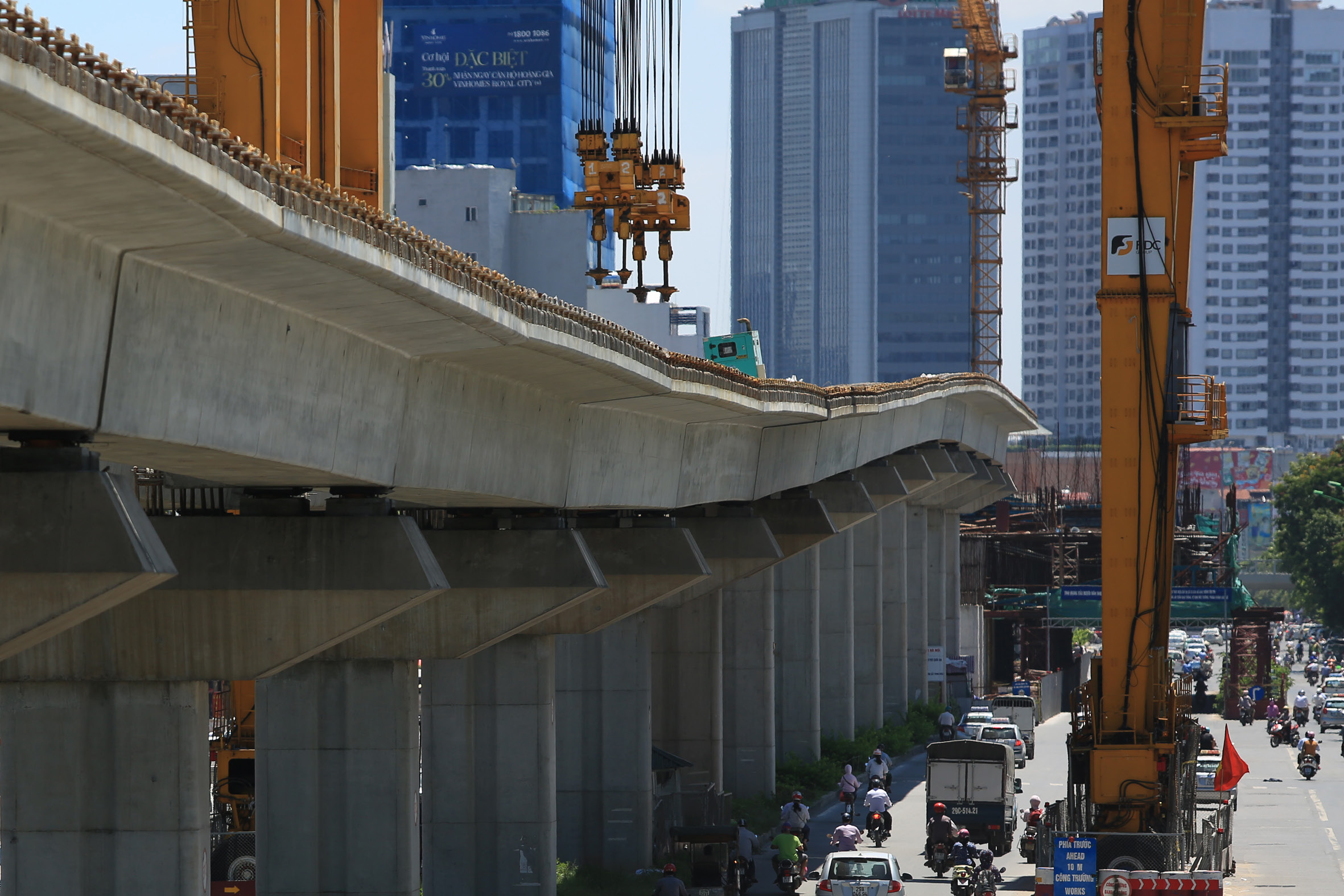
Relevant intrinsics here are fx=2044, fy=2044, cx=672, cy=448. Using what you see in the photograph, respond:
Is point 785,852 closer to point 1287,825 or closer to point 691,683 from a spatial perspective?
point 691,683

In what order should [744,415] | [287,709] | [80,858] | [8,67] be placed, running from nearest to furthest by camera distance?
1. [8,67]
2. [80,858]
3. [287,709]
4. [744,415]

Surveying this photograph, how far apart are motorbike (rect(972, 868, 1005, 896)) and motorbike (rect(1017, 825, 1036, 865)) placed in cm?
494

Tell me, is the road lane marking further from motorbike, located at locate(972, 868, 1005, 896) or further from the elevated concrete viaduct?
the elevated concrete viaduct

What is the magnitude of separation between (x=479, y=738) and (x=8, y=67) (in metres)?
24.1

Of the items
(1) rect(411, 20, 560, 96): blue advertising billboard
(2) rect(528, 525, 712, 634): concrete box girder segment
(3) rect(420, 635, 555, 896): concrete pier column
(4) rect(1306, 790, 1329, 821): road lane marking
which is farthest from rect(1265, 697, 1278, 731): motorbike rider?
(1) rect(411, 20, 560, 96): blue advertising billboard

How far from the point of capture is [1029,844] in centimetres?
4222

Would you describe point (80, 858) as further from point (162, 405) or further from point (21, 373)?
point (21, 373)

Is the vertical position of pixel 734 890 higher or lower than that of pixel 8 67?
lower

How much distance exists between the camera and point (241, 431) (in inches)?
653

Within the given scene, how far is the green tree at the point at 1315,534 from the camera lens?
13325cm

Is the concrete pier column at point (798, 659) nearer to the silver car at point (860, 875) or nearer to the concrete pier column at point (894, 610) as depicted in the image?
the concrete pier column at point (894, 610)

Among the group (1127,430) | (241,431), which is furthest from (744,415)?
(241,431)

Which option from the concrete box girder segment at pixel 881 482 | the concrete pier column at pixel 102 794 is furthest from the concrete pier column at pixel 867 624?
the concrete pier column at pixel 102 794

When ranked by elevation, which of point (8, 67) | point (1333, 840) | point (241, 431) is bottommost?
point (1333, 840)
